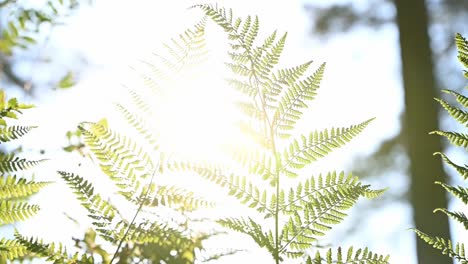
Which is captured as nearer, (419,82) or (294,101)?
(294,101)

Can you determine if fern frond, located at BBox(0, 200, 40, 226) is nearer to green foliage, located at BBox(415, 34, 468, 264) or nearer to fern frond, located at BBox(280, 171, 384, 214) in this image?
fern frond, located at BBox(280, 171, 384, 214)

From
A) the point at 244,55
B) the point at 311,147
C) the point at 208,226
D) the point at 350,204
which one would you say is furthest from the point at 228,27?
the point at 208,226

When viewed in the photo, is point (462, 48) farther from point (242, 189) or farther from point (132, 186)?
point (132, 186)

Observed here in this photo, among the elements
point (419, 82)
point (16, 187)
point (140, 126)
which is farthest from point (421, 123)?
point (16, 187)

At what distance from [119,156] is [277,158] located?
248mm

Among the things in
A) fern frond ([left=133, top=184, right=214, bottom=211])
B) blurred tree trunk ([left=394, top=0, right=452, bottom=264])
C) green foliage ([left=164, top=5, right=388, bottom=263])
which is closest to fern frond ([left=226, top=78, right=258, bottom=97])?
green foliage ([left=164, top=5, right=388, bottom=263])

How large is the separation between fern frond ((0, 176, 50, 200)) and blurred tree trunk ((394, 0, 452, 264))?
236cm

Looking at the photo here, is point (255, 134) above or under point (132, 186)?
above

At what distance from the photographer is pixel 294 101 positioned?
2.80 feet

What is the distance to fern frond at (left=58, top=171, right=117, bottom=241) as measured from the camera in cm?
68

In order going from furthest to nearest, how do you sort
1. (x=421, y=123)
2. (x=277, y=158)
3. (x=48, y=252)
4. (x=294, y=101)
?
(x=421, y=123), (x=294, y=101), (x=277, y=158), (x=48, y=252)

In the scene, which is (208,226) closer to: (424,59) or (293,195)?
(293,195)

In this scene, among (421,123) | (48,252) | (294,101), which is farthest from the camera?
(421,123)

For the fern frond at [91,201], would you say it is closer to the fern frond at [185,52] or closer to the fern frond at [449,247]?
the fern frond at [185,52]
